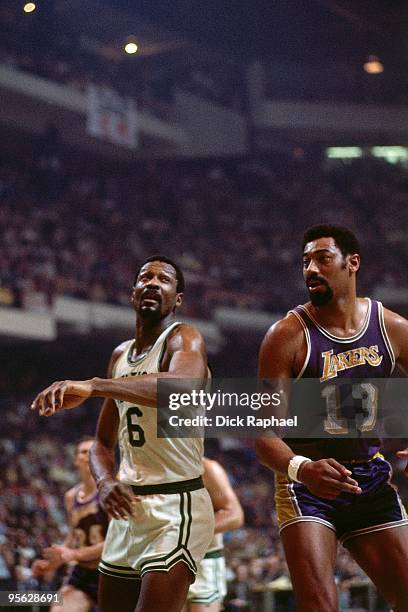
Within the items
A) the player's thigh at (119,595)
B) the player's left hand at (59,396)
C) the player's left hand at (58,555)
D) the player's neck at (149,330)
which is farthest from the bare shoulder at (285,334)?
the player's left hand at (58,555)

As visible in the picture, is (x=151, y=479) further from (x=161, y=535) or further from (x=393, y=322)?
(x=393, y=322)

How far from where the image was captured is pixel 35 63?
21.4 metres

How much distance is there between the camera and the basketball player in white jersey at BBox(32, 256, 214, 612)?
166 inches

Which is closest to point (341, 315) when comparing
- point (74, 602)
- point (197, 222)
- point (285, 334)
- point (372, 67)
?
point (285, 334)

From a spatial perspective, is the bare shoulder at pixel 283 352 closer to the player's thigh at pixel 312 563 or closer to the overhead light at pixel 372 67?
the player's thigh at pixel 312 563

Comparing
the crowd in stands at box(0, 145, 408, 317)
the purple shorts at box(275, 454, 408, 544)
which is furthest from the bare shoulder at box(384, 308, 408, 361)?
the crowd in stands at box(0, 145, 408, 317)

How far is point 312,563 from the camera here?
4.00 metres

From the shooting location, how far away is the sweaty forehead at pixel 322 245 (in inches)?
180

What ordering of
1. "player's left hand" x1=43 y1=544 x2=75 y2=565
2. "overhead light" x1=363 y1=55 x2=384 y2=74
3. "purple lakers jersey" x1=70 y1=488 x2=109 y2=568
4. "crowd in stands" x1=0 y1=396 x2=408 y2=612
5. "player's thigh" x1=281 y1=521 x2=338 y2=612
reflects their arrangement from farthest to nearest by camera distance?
"overhead light" x1=363 y1=55 x2=384 y2=74 < "crowd in stands" x1=0 y1=396 x2=408 y2=612 < "purple lakers jersey" x1=70 y1=488 x2=109 y2=568 < "player's left hand" x1=43 y1=544 x2=75 y2=565 < "player's thigh" x1=281 y1=521 x2=338 y2=612

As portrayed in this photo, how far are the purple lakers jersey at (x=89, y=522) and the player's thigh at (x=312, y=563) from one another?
2.92 metres

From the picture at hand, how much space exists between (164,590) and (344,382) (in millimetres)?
1214

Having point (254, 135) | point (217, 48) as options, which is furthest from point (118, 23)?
point (254, 135)

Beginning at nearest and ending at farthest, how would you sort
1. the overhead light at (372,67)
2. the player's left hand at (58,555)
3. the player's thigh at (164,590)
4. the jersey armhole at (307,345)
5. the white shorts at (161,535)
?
the player's thigh at (164,590) < the white shorts at (161,535) < the jersey armhole at (307,345) < the player's left hand at (58,555) < the overhead light at (372,67)

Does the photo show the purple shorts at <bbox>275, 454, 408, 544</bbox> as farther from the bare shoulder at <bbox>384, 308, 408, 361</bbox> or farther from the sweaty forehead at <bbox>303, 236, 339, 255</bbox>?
the sweaty forehead at <bbox>303, 236, 339, 255</bbox>
